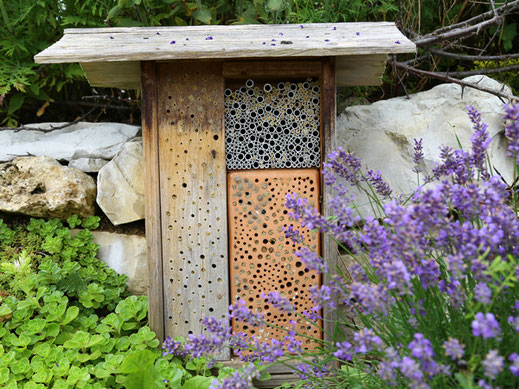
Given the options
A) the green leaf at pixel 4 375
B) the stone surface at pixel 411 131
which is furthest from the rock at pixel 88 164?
the stone surface at pixel 411 131

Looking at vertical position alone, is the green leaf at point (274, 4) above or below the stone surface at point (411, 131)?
above

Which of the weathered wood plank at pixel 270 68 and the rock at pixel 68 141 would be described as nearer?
the weathered wood plank at pixel 270 68

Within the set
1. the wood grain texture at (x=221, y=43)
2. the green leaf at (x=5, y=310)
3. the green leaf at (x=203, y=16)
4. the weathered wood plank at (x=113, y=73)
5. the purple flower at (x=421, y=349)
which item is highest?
the green leaf at (x=203, y=16)

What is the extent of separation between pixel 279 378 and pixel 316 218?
1704 millimetres

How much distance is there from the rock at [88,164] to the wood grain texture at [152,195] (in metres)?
0.74

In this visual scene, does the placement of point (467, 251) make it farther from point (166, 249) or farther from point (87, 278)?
point (87, 278)

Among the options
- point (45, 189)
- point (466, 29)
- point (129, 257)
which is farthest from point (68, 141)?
point (466, 29)

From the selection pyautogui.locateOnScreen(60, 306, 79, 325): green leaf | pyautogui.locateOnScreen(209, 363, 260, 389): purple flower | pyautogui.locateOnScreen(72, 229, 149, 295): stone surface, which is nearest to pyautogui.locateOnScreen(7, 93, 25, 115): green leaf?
pyautogui.locateOnScreen(72, 229, 149, 295): stone surface

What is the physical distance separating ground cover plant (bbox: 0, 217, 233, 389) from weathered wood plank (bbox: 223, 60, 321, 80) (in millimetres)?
1364

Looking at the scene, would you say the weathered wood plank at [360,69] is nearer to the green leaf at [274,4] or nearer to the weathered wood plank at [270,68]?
the weathered wood plank at [270,68]

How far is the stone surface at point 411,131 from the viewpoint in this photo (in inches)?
136

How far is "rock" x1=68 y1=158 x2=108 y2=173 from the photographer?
3.41 metres

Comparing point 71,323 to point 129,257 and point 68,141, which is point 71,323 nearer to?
point 129,257

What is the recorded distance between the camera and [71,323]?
9.86 ft
